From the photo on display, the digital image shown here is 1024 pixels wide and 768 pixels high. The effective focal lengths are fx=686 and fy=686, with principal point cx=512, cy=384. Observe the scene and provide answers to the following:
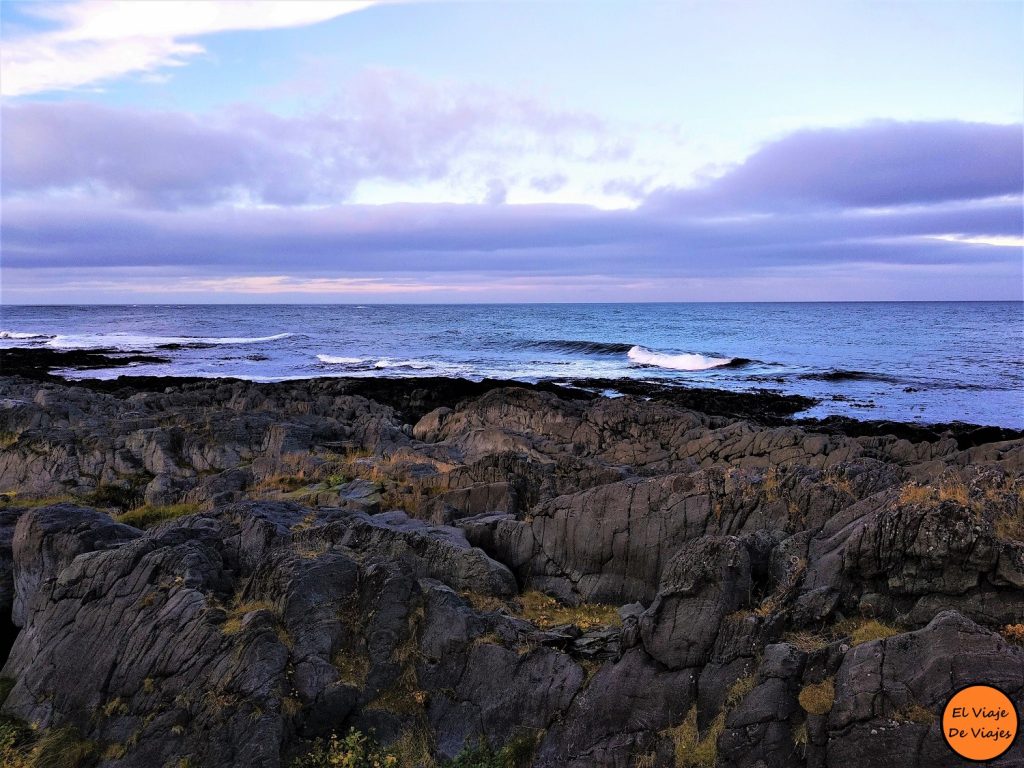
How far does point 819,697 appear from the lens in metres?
8.46

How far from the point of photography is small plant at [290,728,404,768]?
9.83 metres

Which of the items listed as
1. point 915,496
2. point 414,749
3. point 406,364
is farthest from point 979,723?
point 406,364

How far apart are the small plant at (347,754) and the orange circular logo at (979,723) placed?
7.18 m

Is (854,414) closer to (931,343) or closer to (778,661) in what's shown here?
(778,661)

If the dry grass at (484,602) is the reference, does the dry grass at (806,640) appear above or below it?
above

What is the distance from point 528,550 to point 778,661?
7001mm

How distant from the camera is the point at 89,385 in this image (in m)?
54.4

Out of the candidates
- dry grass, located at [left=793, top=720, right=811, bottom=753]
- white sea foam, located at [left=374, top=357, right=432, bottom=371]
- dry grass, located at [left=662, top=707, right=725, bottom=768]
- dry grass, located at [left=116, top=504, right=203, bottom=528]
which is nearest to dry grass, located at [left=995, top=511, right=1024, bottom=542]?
dry grass, located at [left=793, top=720, right=811, bottom=753]

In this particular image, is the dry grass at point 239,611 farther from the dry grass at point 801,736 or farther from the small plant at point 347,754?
the dry grass at point 801,736

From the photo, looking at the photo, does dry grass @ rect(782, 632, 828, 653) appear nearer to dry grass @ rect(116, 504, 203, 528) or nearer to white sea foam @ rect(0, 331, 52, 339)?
dry grass @ rect(116, 504, 203, 528)

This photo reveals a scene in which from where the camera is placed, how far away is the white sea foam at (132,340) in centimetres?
9806

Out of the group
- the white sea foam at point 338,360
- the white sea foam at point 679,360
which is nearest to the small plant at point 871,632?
the white sea foam at point 679,360

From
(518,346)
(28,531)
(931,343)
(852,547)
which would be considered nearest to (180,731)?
(28,531)

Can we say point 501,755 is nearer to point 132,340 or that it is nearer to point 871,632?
point 871,632
